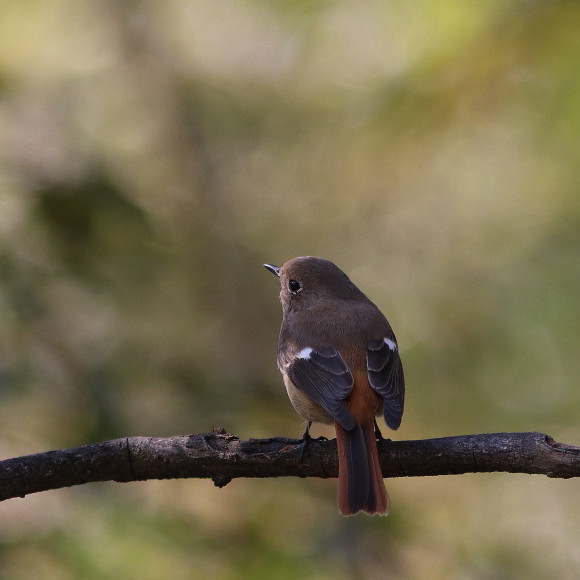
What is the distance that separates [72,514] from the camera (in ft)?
13.5

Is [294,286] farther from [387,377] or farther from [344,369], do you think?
[387,377]

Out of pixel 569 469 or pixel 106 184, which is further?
pixel 106 184

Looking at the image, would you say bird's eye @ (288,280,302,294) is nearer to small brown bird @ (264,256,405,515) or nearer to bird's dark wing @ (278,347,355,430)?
small brown bird @ (264,256,405,515)

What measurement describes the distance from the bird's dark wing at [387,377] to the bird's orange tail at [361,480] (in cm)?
22

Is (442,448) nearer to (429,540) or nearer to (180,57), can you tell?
(429,540)

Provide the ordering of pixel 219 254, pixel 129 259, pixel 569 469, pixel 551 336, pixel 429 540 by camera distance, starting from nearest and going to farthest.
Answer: pixel 569 469 → pixel 429 540 → pixel 129 259 → pixel 219 254 → pixel 551 336

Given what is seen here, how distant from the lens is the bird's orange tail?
11.3ft

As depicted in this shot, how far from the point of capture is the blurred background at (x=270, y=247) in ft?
14.3

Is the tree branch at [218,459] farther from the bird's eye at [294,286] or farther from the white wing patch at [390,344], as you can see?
the bird's eye at [294,286]

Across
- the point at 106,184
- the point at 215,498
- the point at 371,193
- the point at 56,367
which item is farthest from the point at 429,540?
the point at 371,193

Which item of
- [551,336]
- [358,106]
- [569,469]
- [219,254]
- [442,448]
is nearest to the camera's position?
[569,469]

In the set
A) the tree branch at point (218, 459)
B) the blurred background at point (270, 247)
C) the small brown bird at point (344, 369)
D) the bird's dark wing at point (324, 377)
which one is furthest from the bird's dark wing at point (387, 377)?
the blurred background at point (270, 247)

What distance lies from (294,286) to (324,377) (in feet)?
3.59

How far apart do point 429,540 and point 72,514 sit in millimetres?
1836
